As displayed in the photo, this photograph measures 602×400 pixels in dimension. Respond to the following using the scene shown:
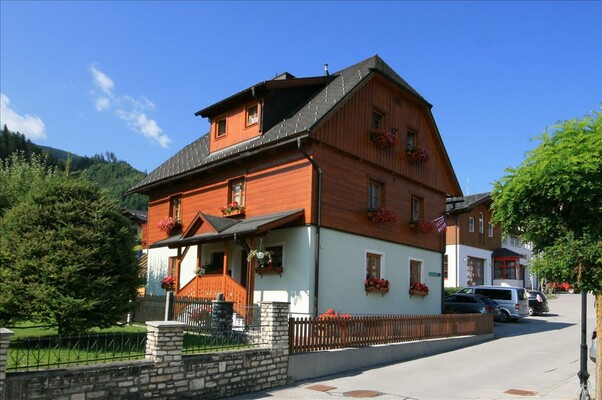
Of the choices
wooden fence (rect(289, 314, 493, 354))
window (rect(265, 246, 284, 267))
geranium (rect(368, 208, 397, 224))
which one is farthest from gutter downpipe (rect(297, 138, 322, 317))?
geranium (rect(368, 208, 397, 224))

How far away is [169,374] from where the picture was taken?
9.80m

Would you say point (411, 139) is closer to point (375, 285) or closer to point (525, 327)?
point (375, 285)

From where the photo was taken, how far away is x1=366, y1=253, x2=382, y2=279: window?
19594 mm

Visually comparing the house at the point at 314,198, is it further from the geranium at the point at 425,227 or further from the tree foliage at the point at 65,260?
the tree foliage at the point at 65,260

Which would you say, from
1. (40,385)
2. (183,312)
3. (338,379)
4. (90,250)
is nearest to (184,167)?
(183,312)

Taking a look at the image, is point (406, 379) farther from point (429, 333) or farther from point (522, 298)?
A: point (522, 298)

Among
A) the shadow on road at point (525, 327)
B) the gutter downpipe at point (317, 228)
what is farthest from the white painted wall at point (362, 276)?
the shadow on road at point (525, 327)

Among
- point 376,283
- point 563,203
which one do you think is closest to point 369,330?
point 376,283

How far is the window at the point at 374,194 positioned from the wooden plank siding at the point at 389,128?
78 cm

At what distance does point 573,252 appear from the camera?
28.0ft

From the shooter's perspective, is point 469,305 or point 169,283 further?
point 469,305

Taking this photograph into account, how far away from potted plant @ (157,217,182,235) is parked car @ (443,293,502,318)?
13.3m

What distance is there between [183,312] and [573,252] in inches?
433

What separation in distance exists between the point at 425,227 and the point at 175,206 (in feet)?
36.6
